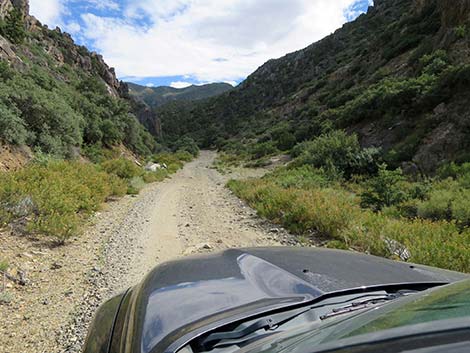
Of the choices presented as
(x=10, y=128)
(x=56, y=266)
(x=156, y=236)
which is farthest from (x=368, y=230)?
(x=10, y=128)

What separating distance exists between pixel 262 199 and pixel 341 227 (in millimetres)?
3561

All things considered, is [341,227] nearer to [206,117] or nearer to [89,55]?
[89,55]

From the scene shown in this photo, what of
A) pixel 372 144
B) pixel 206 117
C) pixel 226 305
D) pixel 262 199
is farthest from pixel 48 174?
pixel 206 117

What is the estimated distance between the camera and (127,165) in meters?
15.7

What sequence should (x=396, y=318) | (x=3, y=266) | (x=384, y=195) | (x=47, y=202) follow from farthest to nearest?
(x=384, y=195) < (x=47, y=202) < (x=3, y=266) < (x=396, y=318)

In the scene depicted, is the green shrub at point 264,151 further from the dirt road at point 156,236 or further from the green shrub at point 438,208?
the green shrub at point 438,208

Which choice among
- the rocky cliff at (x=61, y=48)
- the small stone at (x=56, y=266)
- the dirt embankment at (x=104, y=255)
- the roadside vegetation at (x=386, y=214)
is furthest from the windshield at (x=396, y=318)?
the rocky cliff at (x=61, y=48)

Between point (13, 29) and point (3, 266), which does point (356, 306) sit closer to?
point (3, 266)

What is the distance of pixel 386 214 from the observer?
292 inches

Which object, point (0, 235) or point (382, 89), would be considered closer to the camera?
point (0, 235)

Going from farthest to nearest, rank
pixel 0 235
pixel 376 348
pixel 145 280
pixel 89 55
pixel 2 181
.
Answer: pixel 89 55
pixel 2 181
pixel 0 235
pixel 145 280
pixel 376 348

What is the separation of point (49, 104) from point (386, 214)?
47.8ft

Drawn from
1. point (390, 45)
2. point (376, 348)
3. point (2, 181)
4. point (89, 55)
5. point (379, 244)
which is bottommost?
point (379, 244)

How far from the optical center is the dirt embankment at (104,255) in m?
3.42
